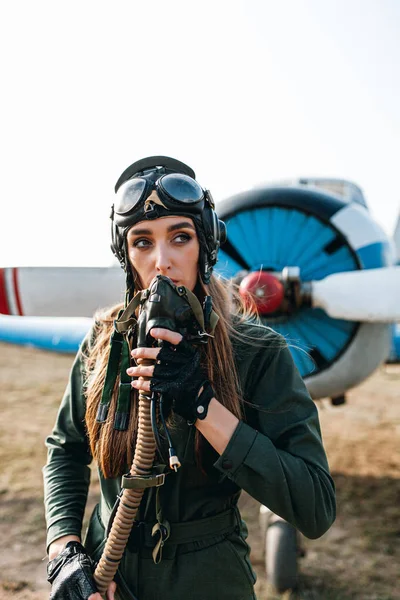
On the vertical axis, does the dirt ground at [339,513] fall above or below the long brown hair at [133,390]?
below

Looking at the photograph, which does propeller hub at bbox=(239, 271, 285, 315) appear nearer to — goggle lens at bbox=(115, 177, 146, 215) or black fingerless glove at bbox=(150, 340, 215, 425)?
goggle lens at bbox=(115, 177, 146, 215)

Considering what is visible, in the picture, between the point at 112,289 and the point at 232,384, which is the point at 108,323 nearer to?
the point at 232,384

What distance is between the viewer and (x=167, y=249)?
4.95ft

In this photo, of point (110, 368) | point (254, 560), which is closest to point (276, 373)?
point (110, 368)

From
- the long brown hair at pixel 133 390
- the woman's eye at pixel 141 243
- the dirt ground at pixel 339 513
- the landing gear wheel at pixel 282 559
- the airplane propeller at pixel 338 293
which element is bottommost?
the dirt ground at pixel 339 513

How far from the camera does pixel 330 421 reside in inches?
316

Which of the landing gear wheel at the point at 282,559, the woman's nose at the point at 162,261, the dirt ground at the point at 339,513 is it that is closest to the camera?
the woman's nose at the point at 162,261

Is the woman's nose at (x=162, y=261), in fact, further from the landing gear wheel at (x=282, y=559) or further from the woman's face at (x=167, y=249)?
the landing gear wheel at (x=282, y=559)

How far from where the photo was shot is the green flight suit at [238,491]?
1320mm

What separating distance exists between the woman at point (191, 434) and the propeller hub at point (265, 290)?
5.50 ft

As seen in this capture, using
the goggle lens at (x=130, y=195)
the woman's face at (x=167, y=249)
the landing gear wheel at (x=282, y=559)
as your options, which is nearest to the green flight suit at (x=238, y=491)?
the woman's face at (x=167, y=249)

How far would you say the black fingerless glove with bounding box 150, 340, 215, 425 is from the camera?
1.28 meters

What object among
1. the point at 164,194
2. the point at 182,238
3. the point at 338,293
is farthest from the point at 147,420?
the point at 338,293

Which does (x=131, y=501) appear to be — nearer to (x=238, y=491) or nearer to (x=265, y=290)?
(x=238, y=491)
